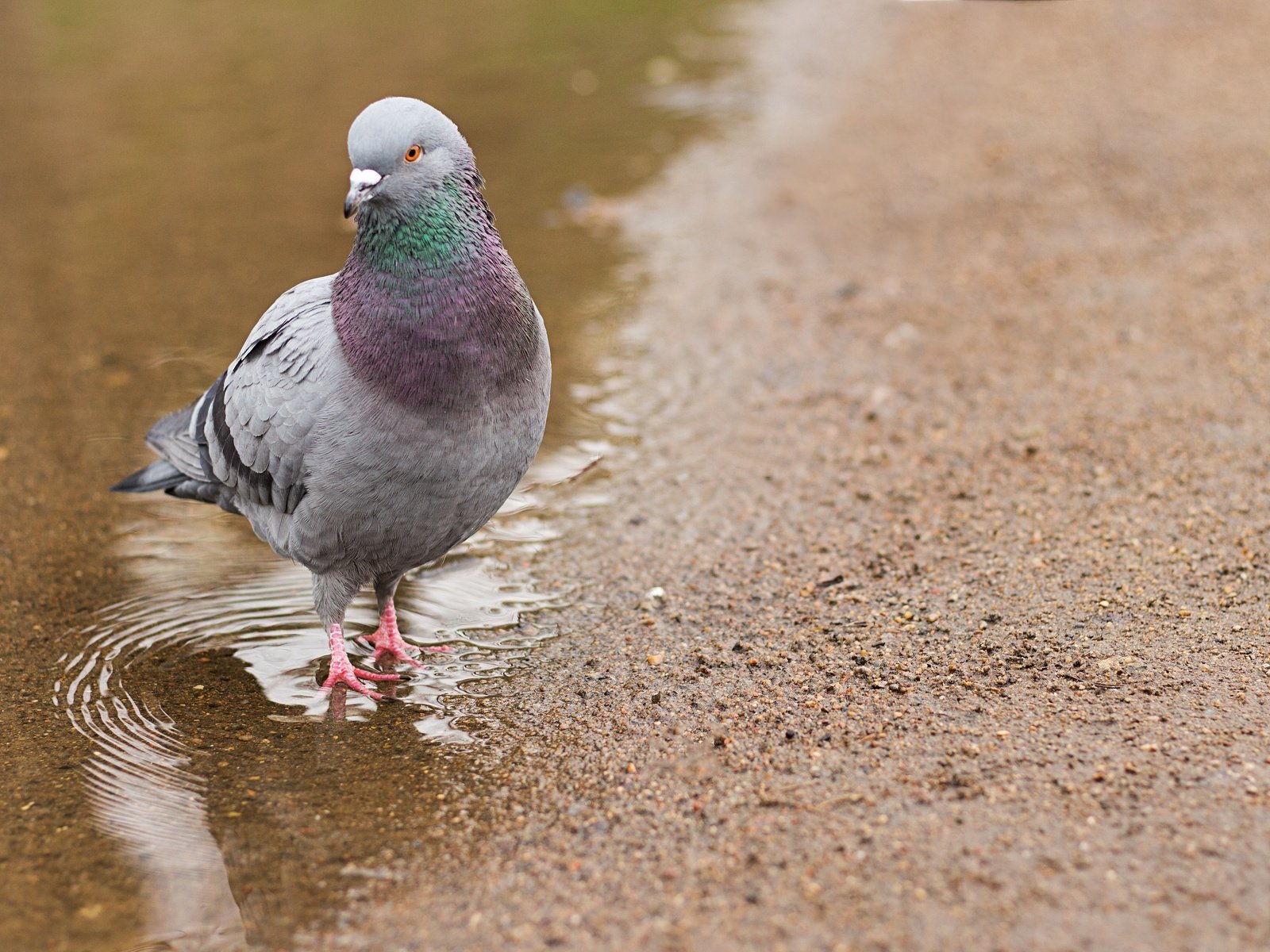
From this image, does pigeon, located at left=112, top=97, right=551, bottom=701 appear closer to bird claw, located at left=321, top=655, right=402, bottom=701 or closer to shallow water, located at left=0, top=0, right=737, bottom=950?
bird claw, located at left=321, top=655, right=402, bottom=701

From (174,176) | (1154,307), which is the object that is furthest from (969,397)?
(174,176)

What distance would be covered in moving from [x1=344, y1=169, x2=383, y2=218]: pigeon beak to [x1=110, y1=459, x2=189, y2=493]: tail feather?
1.56 m

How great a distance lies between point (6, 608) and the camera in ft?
14.8

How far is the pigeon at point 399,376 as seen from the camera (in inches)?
139

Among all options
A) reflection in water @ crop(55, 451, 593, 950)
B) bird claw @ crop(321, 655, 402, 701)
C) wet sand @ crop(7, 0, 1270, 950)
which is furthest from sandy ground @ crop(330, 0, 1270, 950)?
bird claw @ crop(321, 655, 402, 701)

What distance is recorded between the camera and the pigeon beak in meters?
3.43

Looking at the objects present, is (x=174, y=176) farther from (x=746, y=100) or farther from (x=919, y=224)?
(x=919, y=224)

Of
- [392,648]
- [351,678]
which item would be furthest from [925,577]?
[351,678]

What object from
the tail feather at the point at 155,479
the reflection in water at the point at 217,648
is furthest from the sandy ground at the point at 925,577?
the tail feather at the point at 155,479

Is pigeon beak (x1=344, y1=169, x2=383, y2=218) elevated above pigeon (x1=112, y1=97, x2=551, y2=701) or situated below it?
above

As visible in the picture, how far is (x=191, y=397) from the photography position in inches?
239

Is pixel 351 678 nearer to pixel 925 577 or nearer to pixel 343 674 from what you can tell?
pixel 343 674

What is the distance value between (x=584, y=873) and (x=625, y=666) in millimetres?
1069

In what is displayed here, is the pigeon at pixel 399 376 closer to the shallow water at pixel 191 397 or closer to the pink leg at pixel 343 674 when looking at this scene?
the pink leg at pixel 343 674
